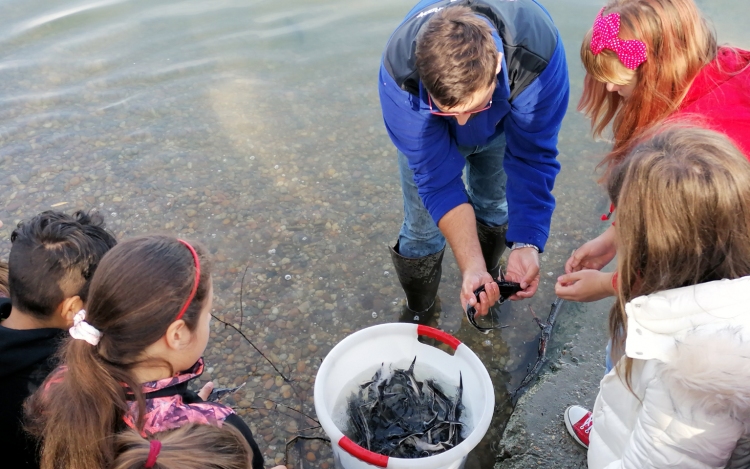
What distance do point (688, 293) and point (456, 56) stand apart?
110 centimetres

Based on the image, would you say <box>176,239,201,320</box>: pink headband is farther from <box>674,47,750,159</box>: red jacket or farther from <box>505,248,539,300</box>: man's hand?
<box>674,47,750,159</box>: red jacket

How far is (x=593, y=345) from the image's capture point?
2.95 m

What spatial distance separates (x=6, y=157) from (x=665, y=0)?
4.89 metres

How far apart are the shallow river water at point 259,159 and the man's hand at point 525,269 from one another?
57 centimetres

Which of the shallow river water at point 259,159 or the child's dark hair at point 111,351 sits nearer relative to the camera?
the child's dark hair at point 111,351

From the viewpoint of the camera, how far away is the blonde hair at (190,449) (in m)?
1.40

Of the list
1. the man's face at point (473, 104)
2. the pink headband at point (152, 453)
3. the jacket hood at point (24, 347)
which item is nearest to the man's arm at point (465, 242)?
the man's face at point (473, 104)

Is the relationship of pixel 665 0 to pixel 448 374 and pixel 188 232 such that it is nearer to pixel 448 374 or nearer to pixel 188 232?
pixel 448 374

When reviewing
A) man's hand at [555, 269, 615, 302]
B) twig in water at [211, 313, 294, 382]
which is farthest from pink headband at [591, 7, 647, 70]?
twig in water at [211, 313, 294, 382]

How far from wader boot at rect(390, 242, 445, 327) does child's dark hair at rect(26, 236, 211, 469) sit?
138 centimetres

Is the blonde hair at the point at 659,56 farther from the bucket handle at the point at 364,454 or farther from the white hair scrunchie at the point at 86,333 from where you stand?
the white hair scrunchie at the point at 86,333

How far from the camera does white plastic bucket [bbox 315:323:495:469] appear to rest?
6.08 feet

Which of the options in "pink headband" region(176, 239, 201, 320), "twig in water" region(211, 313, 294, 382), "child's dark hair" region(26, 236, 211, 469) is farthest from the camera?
"twig in water" region(211, 313, 294, 382)

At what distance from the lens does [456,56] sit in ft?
6.50
